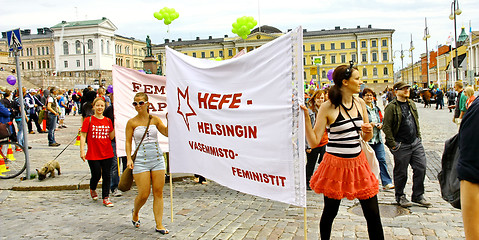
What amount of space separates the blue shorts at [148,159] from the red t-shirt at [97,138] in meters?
1.91

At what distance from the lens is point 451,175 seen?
3.38m

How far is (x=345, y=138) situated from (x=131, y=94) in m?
4.52

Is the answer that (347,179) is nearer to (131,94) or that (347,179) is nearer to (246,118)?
(246,118)

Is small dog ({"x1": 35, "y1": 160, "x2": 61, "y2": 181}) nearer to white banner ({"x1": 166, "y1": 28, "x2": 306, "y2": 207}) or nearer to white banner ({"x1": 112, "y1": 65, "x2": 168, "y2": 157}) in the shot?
white banner ({"x1": 112, "y1": 65, "x2": 168, "y2": 157})

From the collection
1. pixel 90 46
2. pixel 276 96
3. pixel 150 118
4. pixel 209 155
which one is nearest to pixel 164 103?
pixel 150 118

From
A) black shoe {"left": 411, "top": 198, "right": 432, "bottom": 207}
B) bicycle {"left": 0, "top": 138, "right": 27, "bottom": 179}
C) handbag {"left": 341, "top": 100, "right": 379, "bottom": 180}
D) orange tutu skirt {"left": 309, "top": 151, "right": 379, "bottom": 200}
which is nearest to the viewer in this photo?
orange tutu skirt {"left": 309, "top": 151, "right": 379, "bottom": 200}

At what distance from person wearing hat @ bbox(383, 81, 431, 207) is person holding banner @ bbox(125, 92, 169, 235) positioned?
3.30 metres

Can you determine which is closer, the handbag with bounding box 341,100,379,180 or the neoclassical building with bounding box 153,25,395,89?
the handbag with bounding box 341,100,379,180

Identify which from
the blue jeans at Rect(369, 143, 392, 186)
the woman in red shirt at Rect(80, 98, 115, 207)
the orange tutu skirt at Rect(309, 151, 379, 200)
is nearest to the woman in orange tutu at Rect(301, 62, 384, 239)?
the orange tutu skirt at Rect(309, 151, 379, 200)

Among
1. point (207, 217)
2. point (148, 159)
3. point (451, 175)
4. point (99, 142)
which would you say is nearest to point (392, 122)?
point (207, 217)

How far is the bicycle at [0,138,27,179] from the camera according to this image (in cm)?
983

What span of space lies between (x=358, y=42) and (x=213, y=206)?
115 meters

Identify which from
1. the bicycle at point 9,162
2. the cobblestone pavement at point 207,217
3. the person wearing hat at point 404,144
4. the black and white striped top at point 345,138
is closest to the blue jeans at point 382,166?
the cobblestone pavement at point 207,217

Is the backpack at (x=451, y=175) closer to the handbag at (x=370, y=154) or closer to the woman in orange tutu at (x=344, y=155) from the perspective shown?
the woman in orange tutu at (x=344, y=155)
